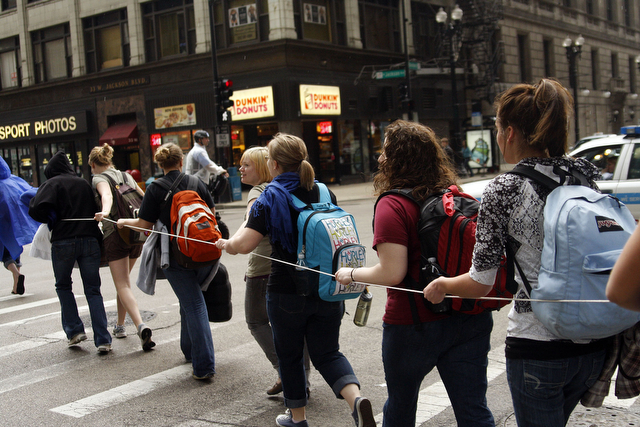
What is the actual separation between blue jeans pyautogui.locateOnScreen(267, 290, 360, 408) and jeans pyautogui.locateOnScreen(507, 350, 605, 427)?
1.56 meters

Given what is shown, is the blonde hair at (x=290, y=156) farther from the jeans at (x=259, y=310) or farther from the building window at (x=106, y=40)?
the building window at (x=106, y=40)

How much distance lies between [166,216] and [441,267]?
2.92 meters

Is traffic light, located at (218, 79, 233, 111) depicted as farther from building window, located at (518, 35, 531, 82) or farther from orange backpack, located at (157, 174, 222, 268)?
building window, located at (518, 35, 531, 82)

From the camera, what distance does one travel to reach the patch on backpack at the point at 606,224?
79.4 inches

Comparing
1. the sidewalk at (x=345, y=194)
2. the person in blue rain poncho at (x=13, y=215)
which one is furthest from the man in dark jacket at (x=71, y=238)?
the sidewalk at (x=345, y=194)

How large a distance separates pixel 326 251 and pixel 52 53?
35.2 m

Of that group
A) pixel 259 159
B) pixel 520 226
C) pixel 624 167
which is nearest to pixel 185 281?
pixel 259 159

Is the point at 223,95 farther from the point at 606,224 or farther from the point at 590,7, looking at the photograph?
the point at 590,7

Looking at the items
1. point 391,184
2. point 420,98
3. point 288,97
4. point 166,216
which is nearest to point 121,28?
point 288,97

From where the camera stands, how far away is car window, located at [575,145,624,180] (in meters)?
8.75

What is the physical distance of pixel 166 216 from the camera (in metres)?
5.05

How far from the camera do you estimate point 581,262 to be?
2.01 m

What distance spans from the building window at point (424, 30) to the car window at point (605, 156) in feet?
85.0

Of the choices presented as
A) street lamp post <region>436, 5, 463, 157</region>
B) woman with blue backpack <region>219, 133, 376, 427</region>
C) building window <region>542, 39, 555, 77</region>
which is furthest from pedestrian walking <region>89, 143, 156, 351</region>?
building window <region>542, 39, 555, 77</region>
